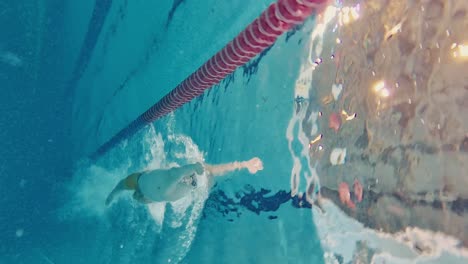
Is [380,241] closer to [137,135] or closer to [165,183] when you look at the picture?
[165,183]

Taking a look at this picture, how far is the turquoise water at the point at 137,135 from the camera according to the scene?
204 inches

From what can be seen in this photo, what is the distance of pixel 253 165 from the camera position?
5.68 m

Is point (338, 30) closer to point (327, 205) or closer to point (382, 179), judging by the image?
point (382, 179)

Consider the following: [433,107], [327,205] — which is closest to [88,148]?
[327,205]

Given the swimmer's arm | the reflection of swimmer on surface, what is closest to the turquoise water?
the reflection of swimmer on surface

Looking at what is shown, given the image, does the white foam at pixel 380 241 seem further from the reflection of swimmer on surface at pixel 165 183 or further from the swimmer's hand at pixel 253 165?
the reflection of swimmer on surface at pixel 165 183

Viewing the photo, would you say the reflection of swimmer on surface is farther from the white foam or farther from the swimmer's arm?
the white foam

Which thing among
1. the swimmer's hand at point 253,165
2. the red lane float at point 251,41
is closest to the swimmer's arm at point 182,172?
the red lane float at point 251,41

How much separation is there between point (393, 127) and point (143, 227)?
5673 mm

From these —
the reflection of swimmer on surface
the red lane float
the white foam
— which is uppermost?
the red lane float

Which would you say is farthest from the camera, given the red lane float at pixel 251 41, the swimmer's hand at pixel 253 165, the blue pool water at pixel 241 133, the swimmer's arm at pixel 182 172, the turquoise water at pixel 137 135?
the swimmer's hand at pixel 253 165

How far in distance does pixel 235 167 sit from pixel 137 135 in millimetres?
2357

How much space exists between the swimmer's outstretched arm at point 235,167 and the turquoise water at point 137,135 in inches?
4.1

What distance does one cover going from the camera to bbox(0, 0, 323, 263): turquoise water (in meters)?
5.19
